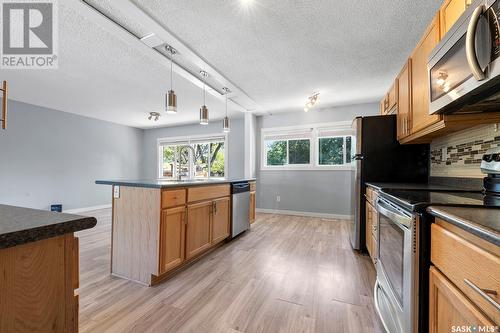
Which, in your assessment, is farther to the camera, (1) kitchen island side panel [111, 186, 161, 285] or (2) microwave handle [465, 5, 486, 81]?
(1) kitchen island side panel [111, 186, 161, 285]

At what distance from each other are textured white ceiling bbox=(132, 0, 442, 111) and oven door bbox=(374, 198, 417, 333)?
167cm

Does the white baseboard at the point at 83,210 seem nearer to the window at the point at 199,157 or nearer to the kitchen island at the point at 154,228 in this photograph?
the window at the point at 199,157

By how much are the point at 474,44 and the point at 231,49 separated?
2077 millimetres

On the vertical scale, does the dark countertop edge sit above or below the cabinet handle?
above

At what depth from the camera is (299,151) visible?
485cm

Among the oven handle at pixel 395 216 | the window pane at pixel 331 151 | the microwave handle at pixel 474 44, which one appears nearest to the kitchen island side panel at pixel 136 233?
the oven handle at pixel 395 216

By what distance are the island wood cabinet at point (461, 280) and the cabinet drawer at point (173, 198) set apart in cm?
183

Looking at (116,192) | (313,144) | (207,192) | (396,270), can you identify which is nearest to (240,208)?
(207,192)

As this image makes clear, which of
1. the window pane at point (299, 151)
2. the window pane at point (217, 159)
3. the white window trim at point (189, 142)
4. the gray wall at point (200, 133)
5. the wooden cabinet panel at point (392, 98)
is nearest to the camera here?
the wooden cabinet panel at point (392, 98)

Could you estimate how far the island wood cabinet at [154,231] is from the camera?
1.84 meters

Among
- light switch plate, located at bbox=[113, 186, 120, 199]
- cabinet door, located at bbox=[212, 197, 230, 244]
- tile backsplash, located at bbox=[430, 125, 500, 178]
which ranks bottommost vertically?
cabinet door, located at bbox=[212, 197, 230, 244]

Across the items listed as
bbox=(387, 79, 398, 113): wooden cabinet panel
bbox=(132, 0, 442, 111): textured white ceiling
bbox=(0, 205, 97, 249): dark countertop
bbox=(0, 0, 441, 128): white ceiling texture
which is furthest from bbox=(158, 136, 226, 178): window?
bbox=(0, 205, 97, 249): dark countertop

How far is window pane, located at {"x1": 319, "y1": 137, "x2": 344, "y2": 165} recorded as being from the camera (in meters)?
4.46

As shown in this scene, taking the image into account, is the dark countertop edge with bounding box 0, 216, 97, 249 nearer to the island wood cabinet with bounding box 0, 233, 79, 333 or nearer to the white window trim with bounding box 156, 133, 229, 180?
the island wood cabinet with bounding box 0, 233, 79, 333
